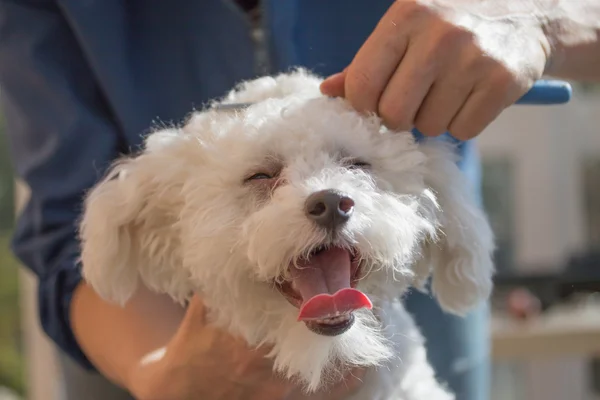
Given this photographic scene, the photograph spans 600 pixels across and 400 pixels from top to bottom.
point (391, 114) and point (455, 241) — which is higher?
point (391, 114)

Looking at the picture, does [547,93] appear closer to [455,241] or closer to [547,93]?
[547,93]

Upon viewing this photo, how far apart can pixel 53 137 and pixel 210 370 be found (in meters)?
0.31

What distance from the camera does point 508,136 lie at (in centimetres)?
175

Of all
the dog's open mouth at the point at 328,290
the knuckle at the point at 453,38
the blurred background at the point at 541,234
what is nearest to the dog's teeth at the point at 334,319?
the dog's open mouth at the point at 328,290

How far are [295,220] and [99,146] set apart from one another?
33 centimetres

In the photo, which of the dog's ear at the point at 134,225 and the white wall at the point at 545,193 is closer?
the dog's ear at the point at 134,225

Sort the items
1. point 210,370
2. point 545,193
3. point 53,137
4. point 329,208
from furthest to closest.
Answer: point 545,193 → point 53,137 → point 210,370 → point 329,208

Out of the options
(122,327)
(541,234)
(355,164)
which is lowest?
(541,234)

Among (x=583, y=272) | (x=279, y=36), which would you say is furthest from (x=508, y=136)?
(x=279, y=36)

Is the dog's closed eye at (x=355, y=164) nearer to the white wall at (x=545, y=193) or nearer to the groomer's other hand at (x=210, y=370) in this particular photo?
the groomer's other hand at (x=210, y=370)

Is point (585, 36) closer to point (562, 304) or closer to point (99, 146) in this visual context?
point (99, 146)

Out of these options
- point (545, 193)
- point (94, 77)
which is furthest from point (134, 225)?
point (545, 193)

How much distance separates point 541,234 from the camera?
1.76 metres

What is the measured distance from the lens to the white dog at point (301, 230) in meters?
0.51
